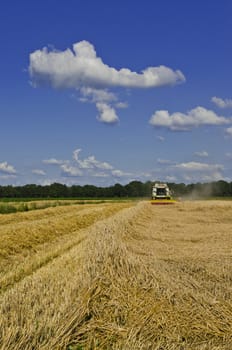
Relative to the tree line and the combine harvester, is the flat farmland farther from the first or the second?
the tree line

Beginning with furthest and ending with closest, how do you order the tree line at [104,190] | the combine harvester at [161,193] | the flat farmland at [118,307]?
the tree line at [104,190] < the combine harvester at [161,193] < the flat farmland at [118,307]

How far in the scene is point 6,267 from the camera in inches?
454

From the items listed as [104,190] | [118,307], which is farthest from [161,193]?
[104,190]

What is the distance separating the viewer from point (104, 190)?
120938mm

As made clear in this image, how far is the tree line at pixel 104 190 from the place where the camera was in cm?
9377

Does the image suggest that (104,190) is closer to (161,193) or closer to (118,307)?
(161,193)

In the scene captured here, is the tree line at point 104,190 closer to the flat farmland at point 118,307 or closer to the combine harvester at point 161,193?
the combine harvester at point 161,193

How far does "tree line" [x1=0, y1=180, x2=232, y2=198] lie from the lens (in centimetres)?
9377

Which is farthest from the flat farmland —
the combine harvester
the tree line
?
the tree line

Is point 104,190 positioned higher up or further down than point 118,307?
higher up

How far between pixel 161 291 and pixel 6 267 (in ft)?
18.3

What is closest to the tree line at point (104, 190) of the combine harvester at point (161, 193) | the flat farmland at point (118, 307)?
the combine harvester at point (161, 193)

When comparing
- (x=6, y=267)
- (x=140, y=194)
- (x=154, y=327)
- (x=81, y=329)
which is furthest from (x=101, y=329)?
(x=140, y=194)

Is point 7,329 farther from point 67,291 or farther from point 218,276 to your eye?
point 218,276
